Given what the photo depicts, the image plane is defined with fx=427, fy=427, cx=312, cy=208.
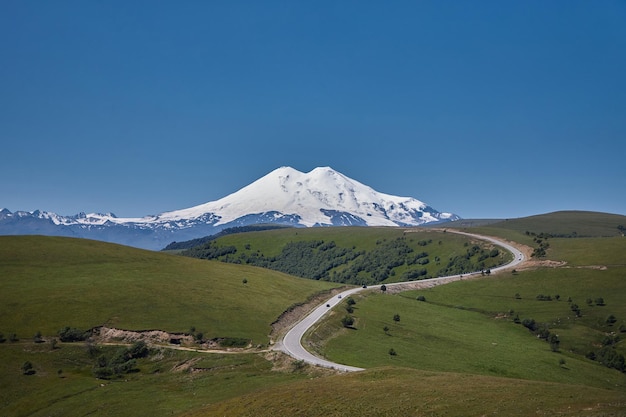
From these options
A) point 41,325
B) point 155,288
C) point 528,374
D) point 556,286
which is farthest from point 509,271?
point 41,325

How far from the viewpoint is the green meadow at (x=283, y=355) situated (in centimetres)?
4816

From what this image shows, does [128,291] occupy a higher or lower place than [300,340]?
higher

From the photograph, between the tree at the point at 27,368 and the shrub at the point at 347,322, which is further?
the shrub at the point at 347,322

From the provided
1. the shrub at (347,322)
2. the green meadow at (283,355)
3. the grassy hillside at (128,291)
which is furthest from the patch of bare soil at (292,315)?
the shrub at (347,322)

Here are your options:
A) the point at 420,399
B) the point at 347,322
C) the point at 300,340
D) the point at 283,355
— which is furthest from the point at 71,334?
the point at 420,399

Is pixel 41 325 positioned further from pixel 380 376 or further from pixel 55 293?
pixel 380 376

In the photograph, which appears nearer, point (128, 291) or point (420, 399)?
point (420, 399)

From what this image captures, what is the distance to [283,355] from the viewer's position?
78250mm

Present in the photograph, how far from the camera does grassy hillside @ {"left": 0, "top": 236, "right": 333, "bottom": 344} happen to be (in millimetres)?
89562

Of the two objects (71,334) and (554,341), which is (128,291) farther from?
(554,341)

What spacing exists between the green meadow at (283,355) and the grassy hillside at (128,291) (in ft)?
1.52

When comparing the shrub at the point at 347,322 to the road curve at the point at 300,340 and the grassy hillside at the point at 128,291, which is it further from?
the grassy hillside at the point at 128,291

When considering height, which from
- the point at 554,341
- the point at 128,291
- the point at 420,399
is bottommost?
the point at 554,341

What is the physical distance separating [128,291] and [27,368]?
33.4 metres
